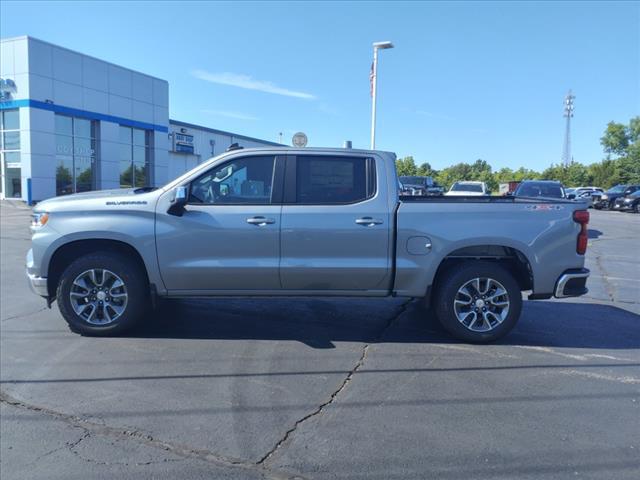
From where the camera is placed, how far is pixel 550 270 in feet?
18.1

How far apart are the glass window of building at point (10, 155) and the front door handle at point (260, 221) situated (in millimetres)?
25013

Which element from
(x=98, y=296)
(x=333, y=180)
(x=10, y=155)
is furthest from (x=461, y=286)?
(x=10, y=155)

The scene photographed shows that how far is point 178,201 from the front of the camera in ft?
17.5

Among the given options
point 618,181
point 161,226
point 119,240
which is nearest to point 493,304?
point 161,226

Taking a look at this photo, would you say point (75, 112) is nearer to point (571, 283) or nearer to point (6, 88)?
point (6, 88)

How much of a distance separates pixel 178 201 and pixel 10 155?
83.0ft

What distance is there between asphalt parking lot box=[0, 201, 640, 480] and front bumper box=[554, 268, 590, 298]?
57cm

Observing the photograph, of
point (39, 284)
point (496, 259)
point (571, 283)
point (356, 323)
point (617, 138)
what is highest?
point (617, 138)

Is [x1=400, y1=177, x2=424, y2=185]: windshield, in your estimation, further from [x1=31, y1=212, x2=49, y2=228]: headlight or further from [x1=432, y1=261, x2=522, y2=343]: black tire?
[x1=31, y1=212, x2=49, y2=228]: headlight

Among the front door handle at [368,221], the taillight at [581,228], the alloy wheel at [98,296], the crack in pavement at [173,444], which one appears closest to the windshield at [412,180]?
the taillight at [581,228]

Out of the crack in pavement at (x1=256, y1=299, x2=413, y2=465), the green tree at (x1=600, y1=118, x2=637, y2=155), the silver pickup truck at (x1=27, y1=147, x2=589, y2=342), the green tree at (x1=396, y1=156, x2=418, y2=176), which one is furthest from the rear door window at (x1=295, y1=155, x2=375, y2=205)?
the green tree at (x1=600, y1=118, x2=637, y2=155)

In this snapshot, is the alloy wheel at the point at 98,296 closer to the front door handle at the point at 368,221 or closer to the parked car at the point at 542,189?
the front door handle at the point at 368,221

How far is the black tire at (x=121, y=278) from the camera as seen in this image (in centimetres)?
552

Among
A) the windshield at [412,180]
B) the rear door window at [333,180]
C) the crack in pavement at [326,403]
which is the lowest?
the crack in pavement at [326,403]
